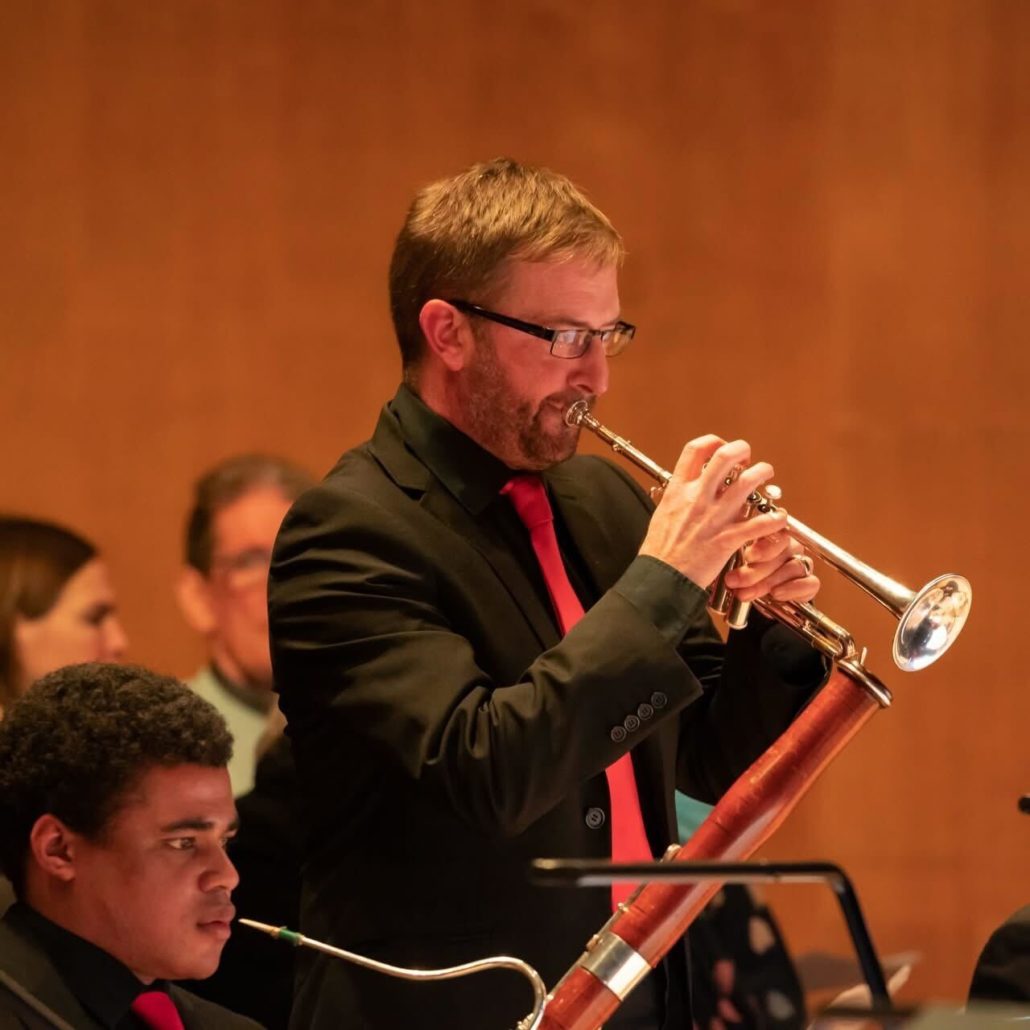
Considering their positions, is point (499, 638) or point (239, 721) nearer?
point (499, 638)

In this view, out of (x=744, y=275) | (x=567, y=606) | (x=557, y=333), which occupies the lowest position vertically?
(x=567, y=606)

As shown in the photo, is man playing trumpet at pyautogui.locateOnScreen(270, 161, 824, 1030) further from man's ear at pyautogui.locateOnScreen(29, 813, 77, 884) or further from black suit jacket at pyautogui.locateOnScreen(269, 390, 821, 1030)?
man's ear at pyautogui.locateOnScreen(29, 813, 77, 884)

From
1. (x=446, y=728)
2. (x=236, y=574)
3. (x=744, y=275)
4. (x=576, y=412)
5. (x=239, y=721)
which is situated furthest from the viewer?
(x=744, y=275)

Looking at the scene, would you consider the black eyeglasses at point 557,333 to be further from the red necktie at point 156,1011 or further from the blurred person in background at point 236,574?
the blurred person in background at point 236,574

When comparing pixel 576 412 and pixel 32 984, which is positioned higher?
pixel 576 412

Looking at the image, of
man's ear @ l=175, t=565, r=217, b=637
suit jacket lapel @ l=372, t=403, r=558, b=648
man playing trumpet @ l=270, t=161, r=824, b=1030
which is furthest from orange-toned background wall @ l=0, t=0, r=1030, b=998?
suit jacket lapel @ l=372, t=403, r=558, b=648

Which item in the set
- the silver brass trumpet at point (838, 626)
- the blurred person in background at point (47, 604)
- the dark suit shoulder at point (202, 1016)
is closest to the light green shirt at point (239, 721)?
the blurred person in background at point (47, 604)

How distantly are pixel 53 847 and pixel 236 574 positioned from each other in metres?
1.62

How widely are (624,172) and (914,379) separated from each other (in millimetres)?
716

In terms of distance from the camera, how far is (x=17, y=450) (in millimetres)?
3615

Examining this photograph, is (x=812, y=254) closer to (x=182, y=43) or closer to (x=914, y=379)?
(x=914, y=379)

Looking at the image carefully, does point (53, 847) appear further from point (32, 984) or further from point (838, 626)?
point (838, 626)

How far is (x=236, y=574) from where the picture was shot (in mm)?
3477

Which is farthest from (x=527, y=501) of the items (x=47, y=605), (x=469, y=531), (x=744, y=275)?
(x=744, y=275)
